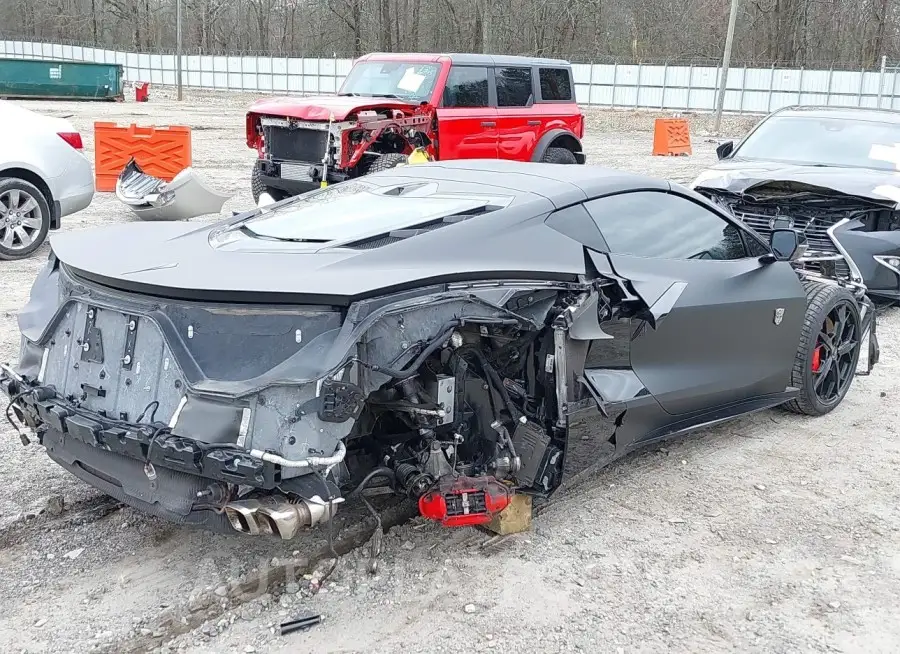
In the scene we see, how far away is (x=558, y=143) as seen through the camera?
46.5ft

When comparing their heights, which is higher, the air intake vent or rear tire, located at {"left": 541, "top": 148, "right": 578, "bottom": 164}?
the air intake vent

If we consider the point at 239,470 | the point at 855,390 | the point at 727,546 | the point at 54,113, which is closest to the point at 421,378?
the point at 239,470

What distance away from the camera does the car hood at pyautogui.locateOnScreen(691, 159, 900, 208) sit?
754 centimetres

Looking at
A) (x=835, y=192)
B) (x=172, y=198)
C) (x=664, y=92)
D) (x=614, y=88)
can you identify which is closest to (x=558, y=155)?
(x=172, y=198)

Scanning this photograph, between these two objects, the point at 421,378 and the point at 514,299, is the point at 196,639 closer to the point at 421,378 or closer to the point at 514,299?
the point at 421,378

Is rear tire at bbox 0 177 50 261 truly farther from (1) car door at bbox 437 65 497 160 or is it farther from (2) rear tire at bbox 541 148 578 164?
(2) rear tire at bbox 541 148 578 164

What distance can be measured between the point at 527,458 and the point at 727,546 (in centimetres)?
96

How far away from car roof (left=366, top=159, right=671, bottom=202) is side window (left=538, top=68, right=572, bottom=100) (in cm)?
961

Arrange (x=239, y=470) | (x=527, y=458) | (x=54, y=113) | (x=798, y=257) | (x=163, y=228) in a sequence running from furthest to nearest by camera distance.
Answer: (x=54, y=113), (x=798, y=257), (x=163, y=228), (x=527, y=458), (x=239, y=470)

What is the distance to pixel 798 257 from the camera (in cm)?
513

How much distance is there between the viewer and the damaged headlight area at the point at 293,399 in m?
3.06

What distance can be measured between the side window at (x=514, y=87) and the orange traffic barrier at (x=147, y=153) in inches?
182

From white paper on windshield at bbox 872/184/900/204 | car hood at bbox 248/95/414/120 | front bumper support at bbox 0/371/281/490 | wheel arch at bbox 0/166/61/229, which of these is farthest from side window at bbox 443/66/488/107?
front bumper support at bbox 0/371/281/490

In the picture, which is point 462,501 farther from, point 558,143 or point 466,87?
point 558,143
